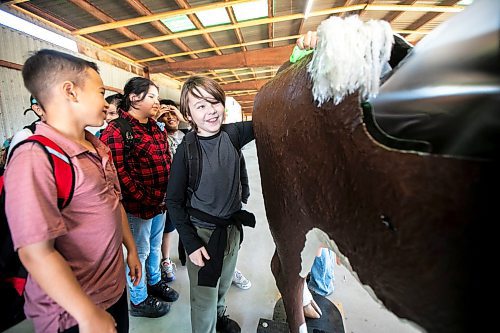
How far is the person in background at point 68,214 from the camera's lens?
576mm

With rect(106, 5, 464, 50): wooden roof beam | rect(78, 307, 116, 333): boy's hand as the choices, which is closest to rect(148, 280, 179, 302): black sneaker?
rect(78, 307, 116, 333): boy's hand

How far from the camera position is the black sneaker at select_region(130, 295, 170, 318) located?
5.40 feet

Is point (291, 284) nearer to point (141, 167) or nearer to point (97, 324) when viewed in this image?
point (97, 324)

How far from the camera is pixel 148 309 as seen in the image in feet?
5.40

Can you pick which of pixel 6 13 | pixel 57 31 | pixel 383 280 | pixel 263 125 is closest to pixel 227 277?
pixel 263 125

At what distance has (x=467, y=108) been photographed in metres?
0.32

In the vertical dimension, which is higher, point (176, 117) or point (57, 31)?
point (57, 31)

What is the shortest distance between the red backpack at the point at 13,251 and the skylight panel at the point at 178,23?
3670mm

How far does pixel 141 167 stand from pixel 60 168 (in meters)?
0.88

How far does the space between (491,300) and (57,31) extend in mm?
4866

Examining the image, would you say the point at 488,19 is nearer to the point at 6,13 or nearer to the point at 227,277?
the point at 227,277

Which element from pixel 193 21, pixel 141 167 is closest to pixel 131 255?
pixel 141 167

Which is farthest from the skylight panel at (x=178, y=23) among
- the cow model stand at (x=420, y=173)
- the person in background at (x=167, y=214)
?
the cow model stand at (x=420, y=173)

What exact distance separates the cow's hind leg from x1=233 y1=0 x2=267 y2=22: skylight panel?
3.73 m
